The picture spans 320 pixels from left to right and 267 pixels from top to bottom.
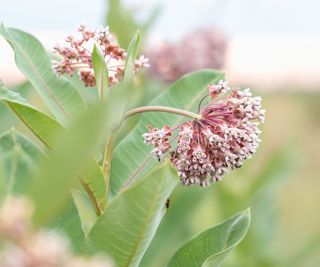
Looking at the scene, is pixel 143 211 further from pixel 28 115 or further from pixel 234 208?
pixel 234 208

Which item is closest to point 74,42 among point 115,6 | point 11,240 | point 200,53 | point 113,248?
point 113,248

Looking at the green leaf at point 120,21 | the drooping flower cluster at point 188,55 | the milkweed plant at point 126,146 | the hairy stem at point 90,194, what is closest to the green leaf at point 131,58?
the milkweed plant at point 126,146

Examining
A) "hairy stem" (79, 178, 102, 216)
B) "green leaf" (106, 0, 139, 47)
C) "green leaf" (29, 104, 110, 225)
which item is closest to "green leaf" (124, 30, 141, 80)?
"hairy stem" (79, 178, 102, 216)

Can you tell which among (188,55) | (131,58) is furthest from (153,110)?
(188,55)

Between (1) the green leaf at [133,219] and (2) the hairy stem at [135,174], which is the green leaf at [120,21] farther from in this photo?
(1) the green leaf at [133,219]

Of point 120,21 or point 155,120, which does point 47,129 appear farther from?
point 120,21

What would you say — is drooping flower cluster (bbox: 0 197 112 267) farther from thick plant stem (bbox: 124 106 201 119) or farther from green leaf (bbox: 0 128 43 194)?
thick plant stem (bbox: 124 106 201 119)
